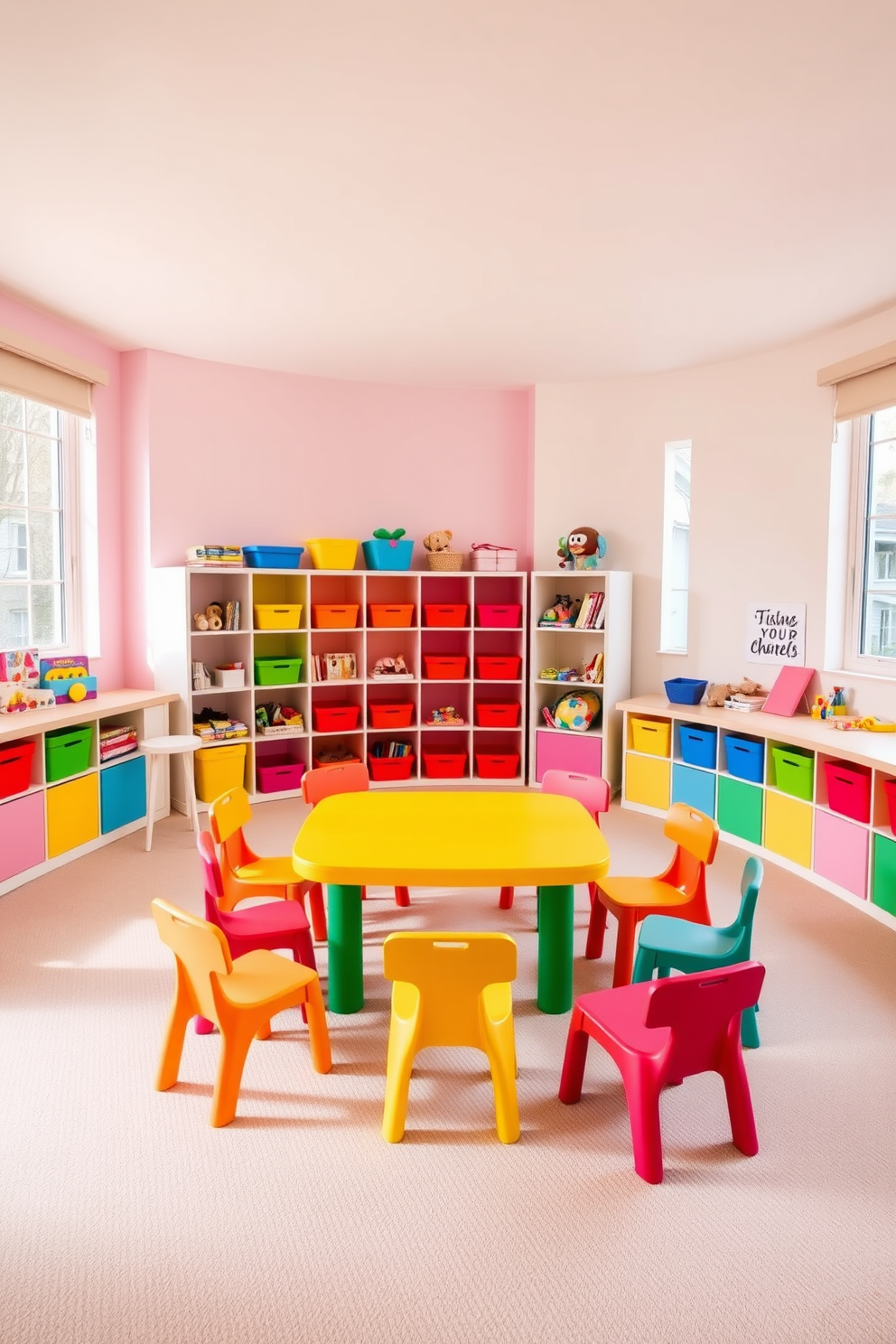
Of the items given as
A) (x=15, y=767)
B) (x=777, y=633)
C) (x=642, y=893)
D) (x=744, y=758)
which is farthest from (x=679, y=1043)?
(x=777, y=633)

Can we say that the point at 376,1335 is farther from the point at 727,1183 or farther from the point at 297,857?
the point at 297,857

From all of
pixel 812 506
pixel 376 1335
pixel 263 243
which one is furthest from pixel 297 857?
pixel 812 506

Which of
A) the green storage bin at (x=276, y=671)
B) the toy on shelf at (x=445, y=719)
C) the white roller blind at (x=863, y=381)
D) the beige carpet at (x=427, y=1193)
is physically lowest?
the beige carpet at (x=427, y=1193)

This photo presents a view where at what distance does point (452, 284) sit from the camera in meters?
4.52

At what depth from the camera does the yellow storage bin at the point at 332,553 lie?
624 cm

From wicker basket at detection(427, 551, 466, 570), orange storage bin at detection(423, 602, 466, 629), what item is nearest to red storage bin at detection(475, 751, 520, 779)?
orange storage bin at detection(423, 602, 466, 629)

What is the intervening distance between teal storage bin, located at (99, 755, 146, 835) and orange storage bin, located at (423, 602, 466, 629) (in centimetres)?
228

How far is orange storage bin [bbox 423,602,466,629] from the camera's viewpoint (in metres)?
6.49

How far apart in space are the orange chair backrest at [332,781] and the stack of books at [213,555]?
7.51 ft

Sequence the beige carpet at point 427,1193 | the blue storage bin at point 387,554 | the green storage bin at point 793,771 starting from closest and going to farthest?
the beige carpet at point 427,1193
the green storage bin at point 793,771
the blue storage bin at point 387,554

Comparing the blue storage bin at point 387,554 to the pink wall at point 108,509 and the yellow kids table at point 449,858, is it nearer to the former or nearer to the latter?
the pink wall at point 108,509

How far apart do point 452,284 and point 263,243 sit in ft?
3.35


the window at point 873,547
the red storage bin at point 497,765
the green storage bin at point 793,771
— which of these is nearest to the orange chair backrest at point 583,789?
the green storage bin at point 793,771

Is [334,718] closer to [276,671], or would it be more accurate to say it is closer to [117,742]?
[276,671]
